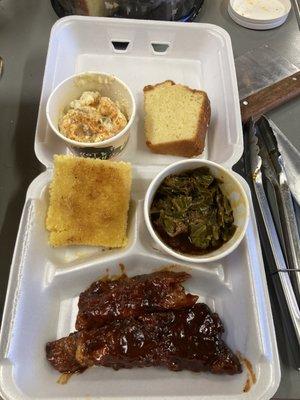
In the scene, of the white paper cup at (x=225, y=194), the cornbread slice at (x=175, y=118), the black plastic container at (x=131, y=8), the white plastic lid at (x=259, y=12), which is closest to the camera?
the white paper cup at (x=225, y=194)

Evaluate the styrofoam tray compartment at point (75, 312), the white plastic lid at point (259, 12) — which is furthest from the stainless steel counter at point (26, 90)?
the styrofoam tray compartment at point (75, 312)

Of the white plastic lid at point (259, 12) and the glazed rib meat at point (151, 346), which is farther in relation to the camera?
the white plastic lid at point (259, 12)

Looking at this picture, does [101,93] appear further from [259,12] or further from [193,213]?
[259,12]

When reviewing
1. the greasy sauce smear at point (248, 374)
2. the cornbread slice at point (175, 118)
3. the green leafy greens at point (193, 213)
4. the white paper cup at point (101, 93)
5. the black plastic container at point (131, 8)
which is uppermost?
the black plastic container at point (131, 8)

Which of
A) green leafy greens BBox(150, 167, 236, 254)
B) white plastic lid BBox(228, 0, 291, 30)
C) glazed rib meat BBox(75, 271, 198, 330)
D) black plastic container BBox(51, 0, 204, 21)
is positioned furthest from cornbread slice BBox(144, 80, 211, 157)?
white plastic lid BBox(228, 0, 291, 30)

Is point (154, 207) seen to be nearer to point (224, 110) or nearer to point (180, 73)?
point (224, 110)

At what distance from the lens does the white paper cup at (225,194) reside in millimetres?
1058

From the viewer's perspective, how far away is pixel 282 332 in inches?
44.0

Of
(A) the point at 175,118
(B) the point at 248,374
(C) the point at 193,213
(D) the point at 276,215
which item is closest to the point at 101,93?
(A) the point at 175,118

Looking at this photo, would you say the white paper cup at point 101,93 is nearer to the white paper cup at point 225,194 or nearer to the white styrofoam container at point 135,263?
the white styrofoam container at point 135,263

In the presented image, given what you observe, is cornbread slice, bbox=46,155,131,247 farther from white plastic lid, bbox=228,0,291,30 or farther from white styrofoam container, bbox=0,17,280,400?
white plastic lid, bbox=228,0,291,30

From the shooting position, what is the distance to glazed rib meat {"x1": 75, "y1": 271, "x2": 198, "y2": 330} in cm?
102

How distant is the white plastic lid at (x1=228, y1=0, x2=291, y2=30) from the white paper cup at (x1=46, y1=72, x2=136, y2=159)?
732 millimetres

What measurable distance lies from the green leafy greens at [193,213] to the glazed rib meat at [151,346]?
0.19m
